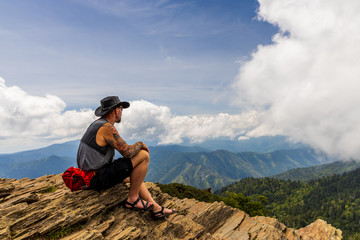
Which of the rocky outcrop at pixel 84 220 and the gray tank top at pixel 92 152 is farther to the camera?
the gray tank top at pixel 92 152

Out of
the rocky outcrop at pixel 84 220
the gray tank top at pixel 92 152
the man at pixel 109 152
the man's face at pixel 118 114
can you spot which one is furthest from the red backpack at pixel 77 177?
the man's face at pixel 118 114

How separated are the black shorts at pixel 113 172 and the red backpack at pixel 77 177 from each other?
1.02ft

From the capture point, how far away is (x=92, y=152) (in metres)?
9.45

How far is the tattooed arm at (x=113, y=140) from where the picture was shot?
8977 millimetres

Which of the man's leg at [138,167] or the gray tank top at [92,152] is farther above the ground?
the gray tank top at [92,152]

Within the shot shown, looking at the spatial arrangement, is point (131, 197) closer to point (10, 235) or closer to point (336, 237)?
point (10, 235)

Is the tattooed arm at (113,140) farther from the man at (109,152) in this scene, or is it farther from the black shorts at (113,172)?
the black shorts at (113,172)

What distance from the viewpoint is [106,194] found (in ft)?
36.1

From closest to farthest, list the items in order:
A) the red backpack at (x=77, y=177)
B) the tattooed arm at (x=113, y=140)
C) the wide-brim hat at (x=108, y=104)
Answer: the tattooed arm at (x=113, y=140) < the wide-brim hat at (x=108, y=104) < the red backpack at (x=77, y=177)

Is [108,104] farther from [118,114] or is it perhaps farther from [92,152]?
[92,152]

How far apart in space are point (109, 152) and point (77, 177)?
2429 millimetres

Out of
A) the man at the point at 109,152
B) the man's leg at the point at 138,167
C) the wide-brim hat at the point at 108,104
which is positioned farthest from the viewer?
the man's leg at the point at 138,167

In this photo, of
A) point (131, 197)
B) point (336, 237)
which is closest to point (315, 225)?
point (336, 237)

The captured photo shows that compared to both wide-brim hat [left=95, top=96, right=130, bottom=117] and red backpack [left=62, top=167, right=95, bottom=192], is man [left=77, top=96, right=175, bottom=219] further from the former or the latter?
red backpack [left=62, top=167, right=95, bottom=192]
